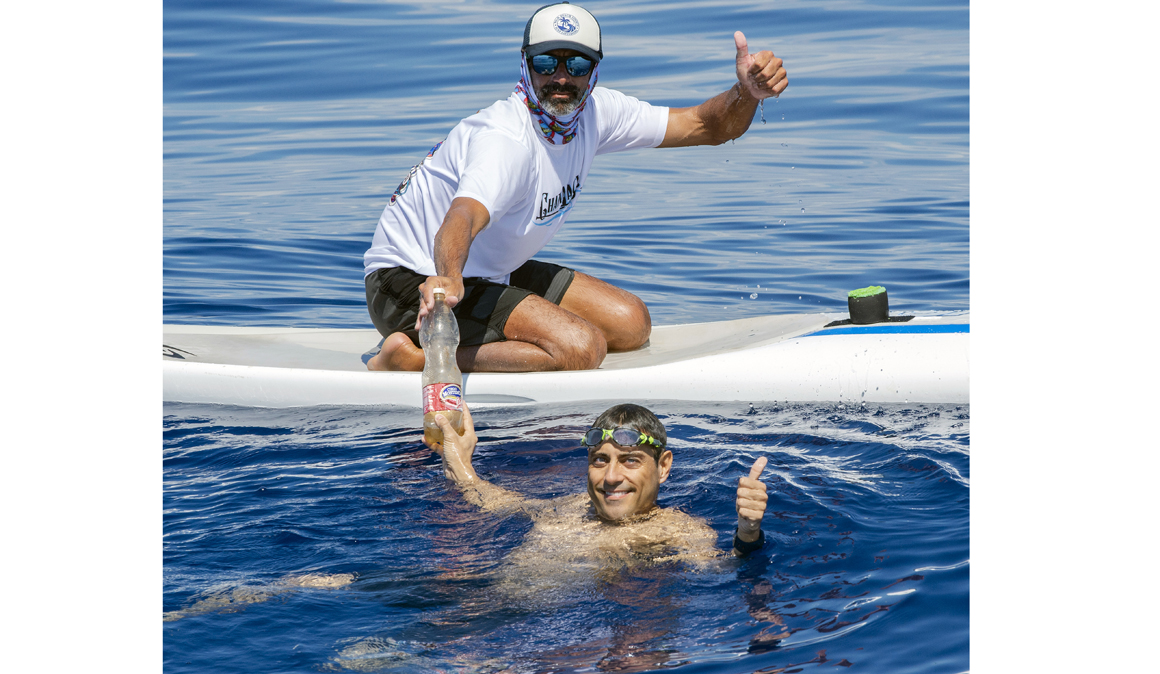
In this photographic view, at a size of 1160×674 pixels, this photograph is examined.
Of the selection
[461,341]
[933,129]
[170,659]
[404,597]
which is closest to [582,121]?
[461,341]

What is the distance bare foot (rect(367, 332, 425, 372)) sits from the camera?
5.48 m

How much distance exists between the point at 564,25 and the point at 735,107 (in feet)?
3.62

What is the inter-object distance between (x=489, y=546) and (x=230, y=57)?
1479 cm

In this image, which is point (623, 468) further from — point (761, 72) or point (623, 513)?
point (761, 72)

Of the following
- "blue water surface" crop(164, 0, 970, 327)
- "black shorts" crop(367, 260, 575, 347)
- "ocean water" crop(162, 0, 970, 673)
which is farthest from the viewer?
"blue water surface" crop(164, 0, 970, 327)

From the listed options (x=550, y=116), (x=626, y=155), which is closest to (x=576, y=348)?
(x=550, y=116)

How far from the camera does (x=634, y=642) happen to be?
3.13 metres

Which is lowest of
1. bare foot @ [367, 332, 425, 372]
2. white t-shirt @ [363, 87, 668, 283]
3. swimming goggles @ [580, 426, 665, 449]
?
swimming goggles @ [580, 426, 665, 449]

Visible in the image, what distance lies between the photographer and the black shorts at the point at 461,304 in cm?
528

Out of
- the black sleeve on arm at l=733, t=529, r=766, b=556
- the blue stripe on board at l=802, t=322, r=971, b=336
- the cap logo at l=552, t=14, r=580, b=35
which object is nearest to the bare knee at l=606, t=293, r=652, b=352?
the blue stripe on board at l=802, t=322, r=971, b=336

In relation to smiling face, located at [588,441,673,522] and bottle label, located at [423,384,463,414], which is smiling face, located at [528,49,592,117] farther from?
smiling face, located at [588,441,673,522]

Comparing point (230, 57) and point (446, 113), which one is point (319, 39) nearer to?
point (230, 57)

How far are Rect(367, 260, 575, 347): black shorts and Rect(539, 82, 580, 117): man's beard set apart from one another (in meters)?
0.92

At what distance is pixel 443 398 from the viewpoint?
4320mm
